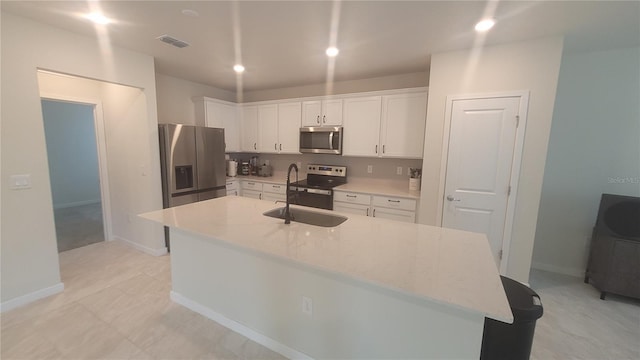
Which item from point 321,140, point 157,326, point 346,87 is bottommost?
point 157,326

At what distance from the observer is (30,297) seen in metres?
2.41

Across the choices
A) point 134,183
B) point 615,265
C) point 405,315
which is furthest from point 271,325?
point 615,265

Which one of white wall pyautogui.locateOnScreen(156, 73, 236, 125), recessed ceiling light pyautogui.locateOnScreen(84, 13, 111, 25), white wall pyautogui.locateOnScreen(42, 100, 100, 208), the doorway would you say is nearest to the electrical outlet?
recessed ceiling light pyautogui.locateOnScreen(84, 13, 111, 25)

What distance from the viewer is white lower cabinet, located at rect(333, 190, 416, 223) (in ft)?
10.8

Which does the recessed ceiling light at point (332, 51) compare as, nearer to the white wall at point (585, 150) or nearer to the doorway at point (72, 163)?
the white wall at point (585, 150)

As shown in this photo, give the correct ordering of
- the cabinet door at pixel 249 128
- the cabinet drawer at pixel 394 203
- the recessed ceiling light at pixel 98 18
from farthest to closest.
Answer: the cabinet door at pixel 249 128 → the cabinet drawer at pixel 394 203 → the recessed ceiling light at pixel 98 18

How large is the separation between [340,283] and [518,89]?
8.56ft

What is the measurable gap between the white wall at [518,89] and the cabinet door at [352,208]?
978mm

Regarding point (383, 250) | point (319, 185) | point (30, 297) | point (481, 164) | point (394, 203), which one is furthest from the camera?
point (319, 185)

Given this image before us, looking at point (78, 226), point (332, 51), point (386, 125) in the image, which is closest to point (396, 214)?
point (386, 125)

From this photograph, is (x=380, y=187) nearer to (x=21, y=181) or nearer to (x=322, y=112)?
(x=322, y=112)

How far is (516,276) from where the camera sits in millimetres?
2787

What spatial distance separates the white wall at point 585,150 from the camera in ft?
8.98

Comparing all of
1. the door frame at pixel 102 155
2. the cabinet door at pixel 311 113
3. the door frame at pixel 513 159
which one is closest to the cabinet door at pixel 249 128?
the cabinet door at pixel 311 113
